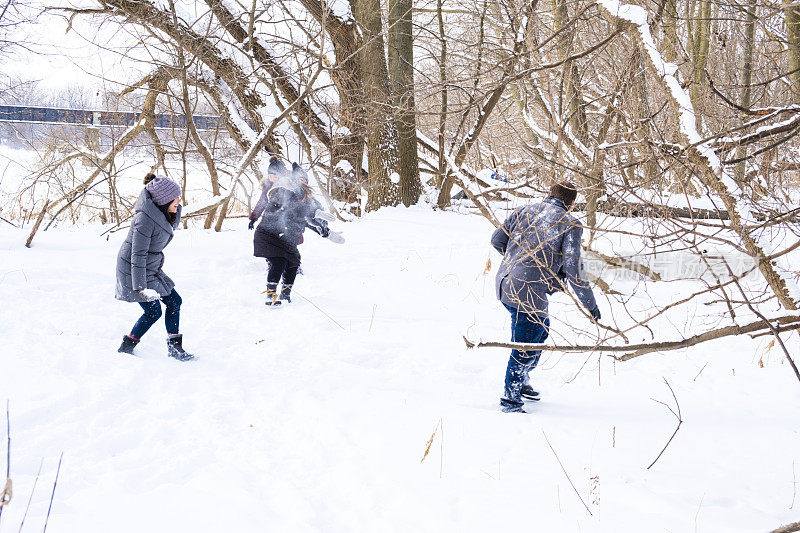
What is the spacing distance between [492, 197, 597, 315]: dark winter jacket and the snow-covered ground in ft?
0.94

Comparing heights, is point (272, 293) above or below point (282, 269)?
below

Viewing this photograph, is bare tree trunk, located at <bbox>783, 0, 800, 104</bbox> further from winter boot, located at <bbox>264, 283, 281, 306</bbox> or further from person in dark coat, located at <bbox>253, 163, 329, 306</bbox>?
winter boot, located at <bbox>264, 283, 281, 306</bbox>

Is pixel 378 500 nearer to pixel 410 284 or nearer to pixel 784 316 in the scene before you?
pixel 784 316

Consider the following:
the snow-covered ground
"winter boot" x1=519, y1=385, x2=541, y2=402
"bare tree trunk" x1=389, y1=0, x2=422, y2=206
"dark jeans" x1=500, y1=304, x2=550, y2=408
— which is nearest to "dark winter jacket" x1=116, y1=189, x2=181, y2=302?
the snow-covered ground

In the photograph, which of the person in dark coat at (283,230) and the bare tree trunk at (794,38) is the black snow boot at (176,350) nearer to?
the person in dark coat at (283,230)

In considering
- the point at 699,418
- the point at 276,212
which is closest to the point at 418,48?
the point at 276,212

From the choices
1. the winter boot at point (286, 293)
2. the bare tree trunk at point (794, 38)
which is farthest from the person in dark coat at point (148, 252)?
the bare tree trunk at point (794, 38)

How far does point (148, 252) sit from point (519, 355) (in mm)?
2638

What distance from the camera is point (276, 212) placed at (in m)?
5.25

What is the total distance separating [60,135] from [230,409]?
11.0 m

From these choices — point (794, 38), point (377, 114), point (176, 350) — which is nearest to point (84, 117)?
point (377, 114)

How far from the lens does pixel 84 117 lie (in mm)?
11797

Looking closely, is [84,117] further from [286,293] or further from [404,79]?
[286,293]

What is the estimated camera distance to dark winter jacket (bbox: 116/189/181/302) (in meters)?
3.61
